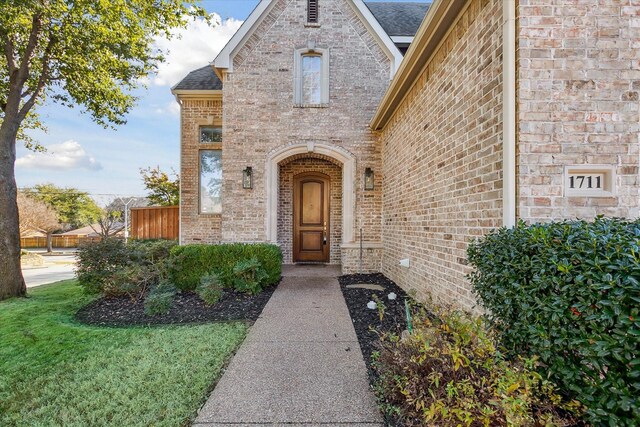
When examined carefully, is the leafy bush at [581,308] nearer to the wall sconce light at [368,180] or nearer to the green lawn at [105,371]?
the green lawn at [105,371]

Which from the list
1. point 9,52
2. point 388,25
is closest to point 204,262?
point 9,52

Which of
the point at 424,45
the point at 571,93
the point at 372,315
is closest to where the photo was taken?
the point at 571,93

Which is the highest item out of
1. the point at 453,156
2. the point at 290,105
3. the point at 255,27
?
the point at 255,27

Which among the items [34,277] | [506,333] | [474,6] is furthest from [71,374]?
[34,277]

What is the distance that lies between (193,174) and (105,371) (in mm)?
6862

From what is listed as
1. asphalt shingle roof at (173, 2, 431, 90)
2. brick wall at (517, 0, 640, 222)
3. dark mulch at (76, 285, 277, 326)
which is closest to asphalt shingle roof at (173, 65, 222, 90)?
asphalt shingle roof at (173, 2, 431, 90)

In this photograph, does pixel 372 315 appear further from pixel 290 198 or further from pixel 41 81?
pixel 41 81

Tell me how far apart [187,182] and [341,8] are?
643cm

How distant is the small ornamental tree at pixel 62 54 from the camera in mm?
6508

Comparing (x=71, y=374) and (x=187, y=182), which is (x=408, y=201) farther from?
(x=187, y=182)

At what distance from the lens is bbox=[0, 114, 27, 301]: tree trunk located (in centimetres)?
650

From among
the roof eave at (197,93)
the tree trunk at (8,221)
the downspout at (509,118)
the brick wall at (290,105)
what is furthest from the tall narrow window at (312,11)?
the tree trunk at (8,221)

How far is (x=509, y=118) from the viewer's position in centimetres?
268

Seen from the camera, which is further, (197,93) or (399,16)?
(399,16)
